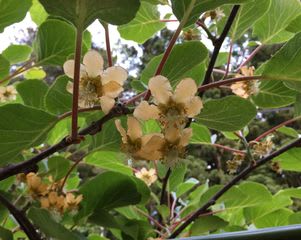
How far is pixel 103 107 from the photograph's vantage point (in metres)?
0.43

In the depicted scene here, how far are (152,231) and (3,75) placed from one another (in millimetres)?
338

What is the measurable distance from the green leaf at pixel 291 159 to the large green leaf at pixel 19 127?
0.43 metres

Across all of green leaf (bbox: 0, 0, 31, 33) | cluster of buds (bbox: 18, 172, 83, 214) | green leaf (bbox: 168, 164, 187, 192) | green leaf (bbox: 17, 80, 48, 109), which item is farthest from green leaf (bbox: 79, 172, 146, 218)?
green leaf (bbox: 168, 164, 187, 192)

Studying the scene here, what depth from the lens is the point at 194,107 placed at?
445 millimetres

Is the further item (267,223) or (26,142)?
(267,223)

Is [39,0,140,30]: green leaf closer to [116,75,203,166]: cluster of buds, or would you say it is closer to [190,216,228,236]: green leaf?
[116,75,203,166]: cluster of buds

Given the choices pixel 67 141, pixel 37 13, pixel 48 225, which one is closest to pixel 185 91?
pixel 67 141

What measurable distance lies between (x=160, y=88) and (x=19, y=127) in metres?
0.14

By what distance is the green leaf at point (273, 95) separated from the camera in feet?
1.98

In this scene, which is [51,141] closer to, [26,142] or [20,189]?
[20,189]

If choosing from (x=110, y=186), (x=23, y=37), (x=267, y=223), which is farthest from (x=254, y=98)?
(x=23, y=37)

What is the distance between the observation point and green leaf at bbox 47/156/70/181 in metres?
0.68

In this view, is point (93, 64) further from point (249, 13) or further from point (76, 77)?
point (249, 13)

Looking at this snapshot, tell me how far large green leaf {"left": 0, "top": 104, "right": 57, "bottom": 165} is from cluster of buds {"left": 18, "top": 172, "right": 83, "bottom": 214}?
156mm
